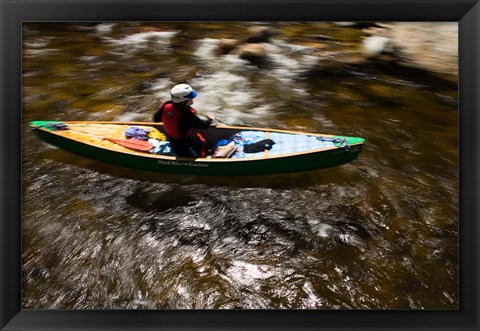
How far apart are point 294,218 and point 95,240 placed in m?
1.63

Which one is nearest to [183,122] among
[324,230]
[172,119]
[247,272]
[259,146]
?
[172,119]

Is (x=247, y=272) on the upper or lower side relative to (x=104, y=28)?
lower

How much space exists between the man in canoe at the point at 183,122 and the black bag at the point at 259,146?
0.38 m

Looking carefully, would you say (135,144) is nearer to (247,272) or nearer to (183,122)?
(183,122)

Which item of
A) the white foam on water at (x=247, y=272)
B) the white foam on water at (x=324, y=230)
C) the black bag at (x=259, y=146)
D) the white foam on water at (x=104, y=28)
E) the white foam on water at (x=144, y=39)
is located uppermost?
the white foam on water at (x=104, y=28)

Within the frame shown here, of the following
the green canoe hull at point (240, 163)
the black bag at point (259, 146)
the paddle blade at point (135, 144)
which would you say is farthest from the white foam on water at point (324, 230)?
the paddle blade at point (135, 144)

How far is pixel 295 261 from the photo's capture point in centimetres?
385

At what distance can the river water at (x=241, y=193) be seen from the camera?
375 cm

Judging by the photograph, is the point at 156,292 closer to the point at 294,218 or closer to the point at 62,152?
the point at 294,218

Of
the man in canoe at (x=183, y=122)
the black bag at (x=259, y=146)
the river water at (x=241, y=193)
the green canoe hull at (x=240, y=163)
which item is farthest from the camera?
the black bag at (x=259, y=146)

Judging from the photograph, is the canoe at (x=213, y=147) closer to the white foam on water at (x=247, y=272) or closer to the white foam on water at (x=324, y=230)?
the white foam on water at (x=324, y=230)

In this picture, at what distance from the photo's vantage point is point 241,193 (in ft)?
13.6

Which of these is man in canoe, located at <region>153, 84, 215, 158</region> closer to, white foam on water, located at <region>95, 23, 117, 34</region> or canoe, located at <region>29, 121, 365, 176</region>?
canoe, located at <region>29, 121, 365, 176</region>
